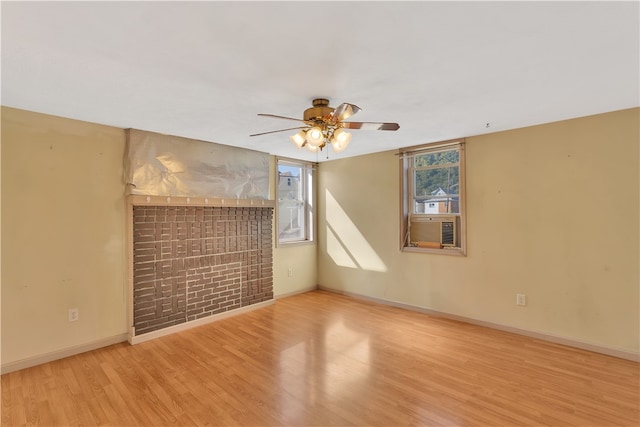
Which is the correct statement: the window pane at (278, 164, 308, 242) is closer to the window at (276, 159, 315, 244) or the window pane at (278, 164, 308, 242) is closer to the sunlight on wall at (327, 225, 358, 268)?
the window at (276, 159, 315, 244)

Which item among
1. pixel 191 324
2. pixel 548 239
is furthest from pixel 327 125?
pixel 191 324

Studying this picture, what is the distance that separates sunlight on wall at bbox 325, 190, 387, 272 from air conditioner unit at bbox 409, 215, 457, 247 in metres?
0.68

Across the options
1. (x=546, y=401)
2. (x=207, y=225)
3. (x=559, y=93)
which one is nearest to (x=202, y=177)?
(x=207, y=225)

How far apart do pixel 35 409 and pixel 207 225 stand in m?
2.26

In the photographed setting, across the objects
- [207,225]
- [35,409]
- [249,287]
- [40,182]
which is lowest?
[35,409]

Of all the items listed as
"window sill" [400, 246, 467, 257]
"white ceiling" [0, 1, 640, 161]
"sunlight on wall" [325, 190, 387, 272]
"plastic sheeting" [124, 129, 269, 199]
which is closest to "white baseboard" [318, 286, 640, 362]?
"sunlight on wall" [325, 190, 387, 272]

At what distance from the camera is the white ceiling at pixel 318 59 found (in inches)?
57.1

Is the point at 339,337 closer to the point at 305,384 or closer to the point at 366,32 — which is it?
the point at 305,384

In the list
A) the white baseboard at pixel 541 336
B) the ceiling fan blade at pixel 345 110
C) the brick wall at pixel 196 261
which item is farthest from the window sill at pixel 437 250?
the ceiling fan blade at pixel 345 110

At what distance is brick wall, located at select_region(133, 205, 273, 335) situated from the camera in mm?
3428

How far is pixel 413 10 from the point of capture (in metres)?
1.42

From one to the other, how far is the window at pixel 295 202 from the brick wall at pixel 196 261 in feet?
1.62

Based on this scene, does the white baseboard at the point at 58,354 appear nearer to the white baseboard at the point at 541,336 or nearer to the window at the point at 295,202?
the window at the point at 295,202

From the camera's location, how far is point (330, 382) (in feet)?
8.18
